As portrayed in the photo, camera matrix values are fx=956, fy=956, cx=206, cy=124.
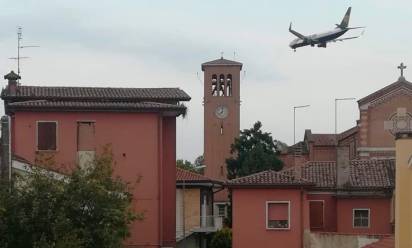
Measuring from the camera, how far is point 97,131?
35094 mm

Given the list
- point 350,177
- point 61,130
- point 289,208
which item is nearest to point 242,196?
point 289,208

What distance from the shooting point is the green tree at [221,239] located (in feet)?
178

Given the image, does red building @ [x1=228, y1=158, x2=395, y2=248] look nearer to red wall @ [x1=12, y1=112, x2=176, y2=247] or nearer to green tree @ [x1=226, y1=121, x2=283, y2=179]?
red wall @ [x1=12, y1=112, x2=176, y2=247]

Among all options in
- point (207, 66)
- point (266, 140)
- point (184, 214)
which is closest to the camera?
point (184, 214)

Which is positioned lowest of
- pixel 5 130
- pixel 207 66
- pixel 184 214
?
pixel 184 214

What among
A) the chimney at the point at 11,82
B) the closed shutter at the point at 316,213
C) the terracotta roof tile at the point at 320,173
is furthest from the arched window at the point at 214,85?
the chimney at the point at 11,82

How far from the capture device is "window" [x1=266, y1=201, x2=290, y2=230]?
3966 cm

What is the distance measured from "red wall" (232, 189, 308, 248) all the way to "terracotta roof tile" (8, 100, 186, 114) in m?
6.44

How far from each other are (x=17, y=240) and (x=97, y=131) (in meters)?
11.0

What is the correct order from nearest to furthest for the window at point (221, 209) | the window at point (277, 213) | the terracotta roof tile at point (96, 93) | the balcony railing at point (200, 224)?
the terracotta roof tile at point (96, 93)
the window at point (277, 213)
the balcony railing at point (200, 224)
the window at point (221, 209)

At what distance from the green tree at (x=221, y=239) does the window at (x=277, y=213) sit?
1466 centimetres

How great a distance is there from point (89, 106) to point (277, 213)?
32.2 ft

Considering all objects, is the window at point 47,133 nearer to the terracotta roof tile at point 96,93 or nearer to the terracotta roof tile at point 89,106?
the terracotta roof tile at point 89,106

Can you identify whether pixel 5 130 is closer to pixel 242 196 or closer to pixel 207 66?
pixel 242 196
